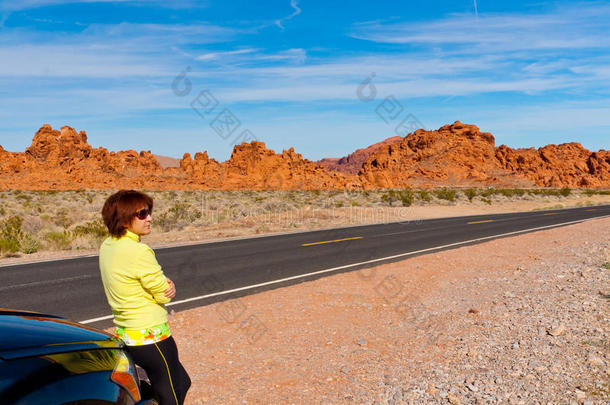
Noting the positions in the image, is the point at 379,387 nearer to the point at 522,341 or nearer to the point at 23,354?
the point at 522,341

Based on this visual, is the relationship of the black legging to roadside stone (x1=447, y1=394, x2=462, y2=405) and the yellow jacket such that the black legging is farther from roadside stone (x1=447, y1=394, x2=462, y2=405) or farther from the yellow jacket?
roadside stone (x1=447, y1=394, x2=462, y2=405)

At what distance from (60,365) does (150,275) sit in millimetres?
722

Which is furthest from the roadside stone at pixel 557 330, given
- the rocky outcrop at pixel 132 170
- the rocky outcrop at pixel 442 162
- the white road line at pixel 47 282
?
the rocky outcrop at pixel 442 162

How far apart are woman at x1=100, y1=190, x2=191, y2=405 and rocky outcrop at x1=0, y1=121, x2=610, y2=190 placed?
3381 inches

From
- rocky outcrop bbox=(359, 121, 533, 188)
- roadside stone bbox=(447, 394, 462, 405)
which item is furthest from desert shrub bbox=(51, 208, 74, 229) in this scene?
rocky outcrop bbox=(359, 121, 533, 188)

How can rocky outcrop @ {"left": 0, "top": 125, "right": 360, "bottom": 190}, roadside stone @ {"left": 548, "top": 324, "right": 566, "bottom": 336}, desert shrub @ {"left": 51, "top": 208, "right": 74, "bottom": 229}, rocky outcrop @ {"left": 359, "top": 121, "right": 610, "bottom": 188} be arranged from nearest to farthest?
roadside stone @ {"left": 548, "top": 324, "right": 566, "bottom": 336}
desert shrub @ {"left": 51, "top": 208, "right": 74, "bottom": 229}
rocky outcrop @ {"left": 0, "top": 125, "right": 360, "bottom": 190}
rocky outcrop @ {"left": 359, "top": 121, "right": 610, "bottom": 188}

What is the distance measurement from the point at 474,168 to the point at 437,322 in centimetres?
11273

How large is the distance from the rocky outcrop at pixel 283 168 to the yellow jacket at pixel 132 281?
282 feet

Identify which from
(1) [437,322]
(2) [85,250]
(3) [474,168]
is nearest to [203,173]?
(3) [474,168]

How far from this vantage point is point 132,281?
282 centimetres

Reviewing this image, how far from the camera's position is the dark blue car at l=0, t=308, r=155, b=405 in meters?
2.00

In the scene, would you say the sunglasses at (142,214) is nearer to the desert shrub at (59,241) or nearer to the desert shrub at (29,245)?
the desert shrub at (29,245)

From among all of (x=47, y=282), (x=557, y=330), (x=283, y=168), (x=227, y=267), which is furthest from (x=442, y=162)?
(x=557, y=330)

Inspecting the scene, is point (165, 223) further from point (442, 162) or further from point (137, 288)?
point (442, 162)
